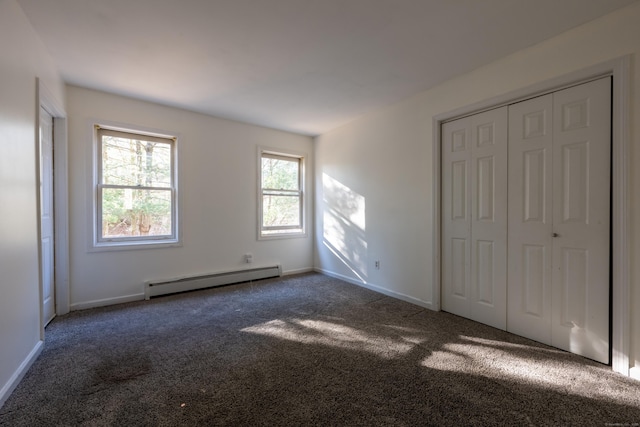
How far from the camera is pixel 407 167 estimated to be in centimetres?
362

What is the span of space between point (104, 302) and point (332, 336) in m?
2.92

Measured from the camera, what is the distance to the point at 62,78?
3.07 meters

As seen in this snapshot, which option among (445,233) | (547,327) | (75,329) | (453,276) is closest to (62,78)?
(75,329)

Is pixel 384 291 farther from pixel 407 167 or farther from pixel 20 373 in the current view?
pixel 20 373

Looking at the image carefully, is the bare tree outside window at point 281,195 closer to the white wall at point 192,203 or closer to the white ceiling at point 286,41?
the white wall at point 192,203

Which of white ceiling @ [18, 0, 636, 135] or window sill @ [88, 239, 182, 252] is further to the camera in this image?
window sill @ [88, 239, 182, 252]

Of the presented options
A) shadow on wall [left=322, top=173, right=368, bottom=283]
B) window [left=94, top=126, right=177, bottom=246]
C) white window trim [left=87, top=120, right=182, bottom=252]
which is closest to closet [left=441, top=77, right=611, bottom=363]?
shadow on wall [left=322, top=173, right=368, bottom=283]

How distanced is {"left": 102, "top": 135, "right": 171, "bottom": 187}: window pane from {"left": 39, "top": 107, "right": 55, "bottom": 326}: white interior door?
56 centimetres

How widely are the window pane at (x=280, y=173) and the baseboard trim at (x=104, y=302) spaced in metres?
2.48

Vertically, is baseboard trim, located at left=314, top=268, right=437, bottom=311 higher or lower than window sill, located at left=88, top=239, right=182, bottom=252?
lower

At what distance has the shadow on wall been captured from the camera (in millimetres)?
4340

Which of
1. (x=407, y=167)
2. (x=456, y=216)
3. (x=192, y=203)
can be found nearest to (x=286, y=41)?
(x=407, y=167)

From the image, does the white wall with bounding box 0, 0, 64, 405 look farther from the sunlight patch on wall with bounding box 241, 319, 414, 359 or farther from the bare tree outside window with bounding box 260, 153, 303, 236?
the bare tree outside window with bounding box 260, 153, 303, 236

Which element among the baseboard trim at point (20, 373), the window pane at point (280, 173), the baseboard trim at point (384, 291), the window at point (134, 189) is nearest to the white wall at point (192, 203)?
the window at point (134, 189)
